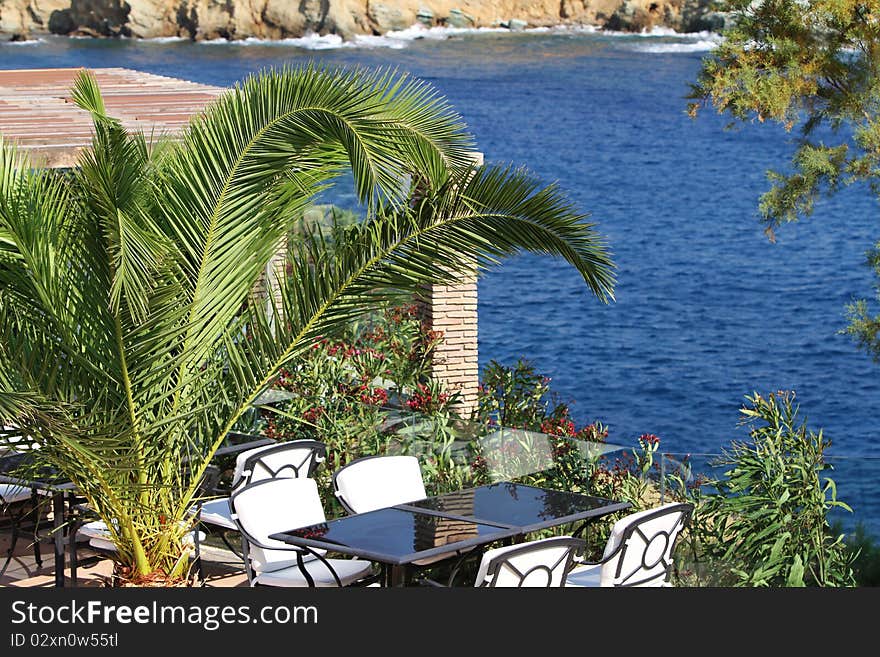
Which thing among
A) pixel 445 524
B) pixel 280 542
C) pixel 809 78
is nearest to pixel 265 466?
pixel 280 542

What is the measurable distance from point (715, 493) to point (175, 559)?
314 cm

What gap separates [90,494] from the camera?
6676 mm

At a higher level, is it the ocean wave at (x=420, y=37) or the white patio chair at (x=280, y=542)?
the ocean wave at (x=420, y=37)

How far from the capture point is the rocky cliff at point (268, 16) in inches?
3300

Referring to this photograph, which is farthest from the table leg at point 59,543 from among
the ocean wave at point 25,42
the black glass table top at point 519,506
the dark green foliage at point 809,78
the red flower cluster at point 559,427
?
the ocean wave at point 25,42

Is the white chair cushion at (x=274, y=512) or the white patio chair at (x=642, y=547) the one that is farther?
the white chair cushion at (x=274, y=512)

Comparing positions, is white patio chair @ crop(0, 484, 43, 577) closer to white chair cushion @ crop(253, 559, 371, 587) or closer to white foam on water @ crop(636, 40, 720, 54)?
white chair cushion @ crop(253, 559, 371, 587)

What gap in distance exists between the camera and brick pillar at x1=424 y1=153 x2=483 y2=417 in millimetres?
11984

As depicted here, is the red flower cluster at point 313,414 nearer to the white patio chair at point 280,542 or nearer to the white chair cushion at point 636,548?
the white patio chair at point 280,542

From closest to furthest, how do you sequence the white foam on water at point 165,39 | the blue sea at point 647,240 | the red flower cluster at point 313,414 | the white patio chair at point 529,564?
the white patio chair at point 529,564 → the red flower cluster at point 313,414 → the blue sea at point 647,240 → the white foam on water at point 165,39

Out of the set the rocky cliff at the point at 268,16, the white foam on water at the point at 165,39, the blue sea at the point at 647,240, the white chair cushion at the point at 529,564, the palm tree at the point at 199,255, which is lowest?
the blue sea at the point at 647,240

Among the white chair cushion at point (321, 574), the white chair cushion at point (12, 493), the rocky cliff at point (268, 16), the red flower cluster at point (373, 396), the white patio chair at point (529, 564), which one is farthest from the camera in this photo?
the rocky cliff at point (268, 16)

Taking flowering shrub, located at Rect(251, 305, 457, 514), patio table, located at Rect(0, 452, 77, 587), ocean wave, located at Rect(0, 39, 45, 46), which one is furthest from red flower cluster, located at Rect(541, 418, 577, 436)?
ocean wave, located at Rect(0, 39, 45, 46)

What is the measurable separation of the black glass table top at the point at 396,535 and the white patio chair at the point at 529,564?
465mm
